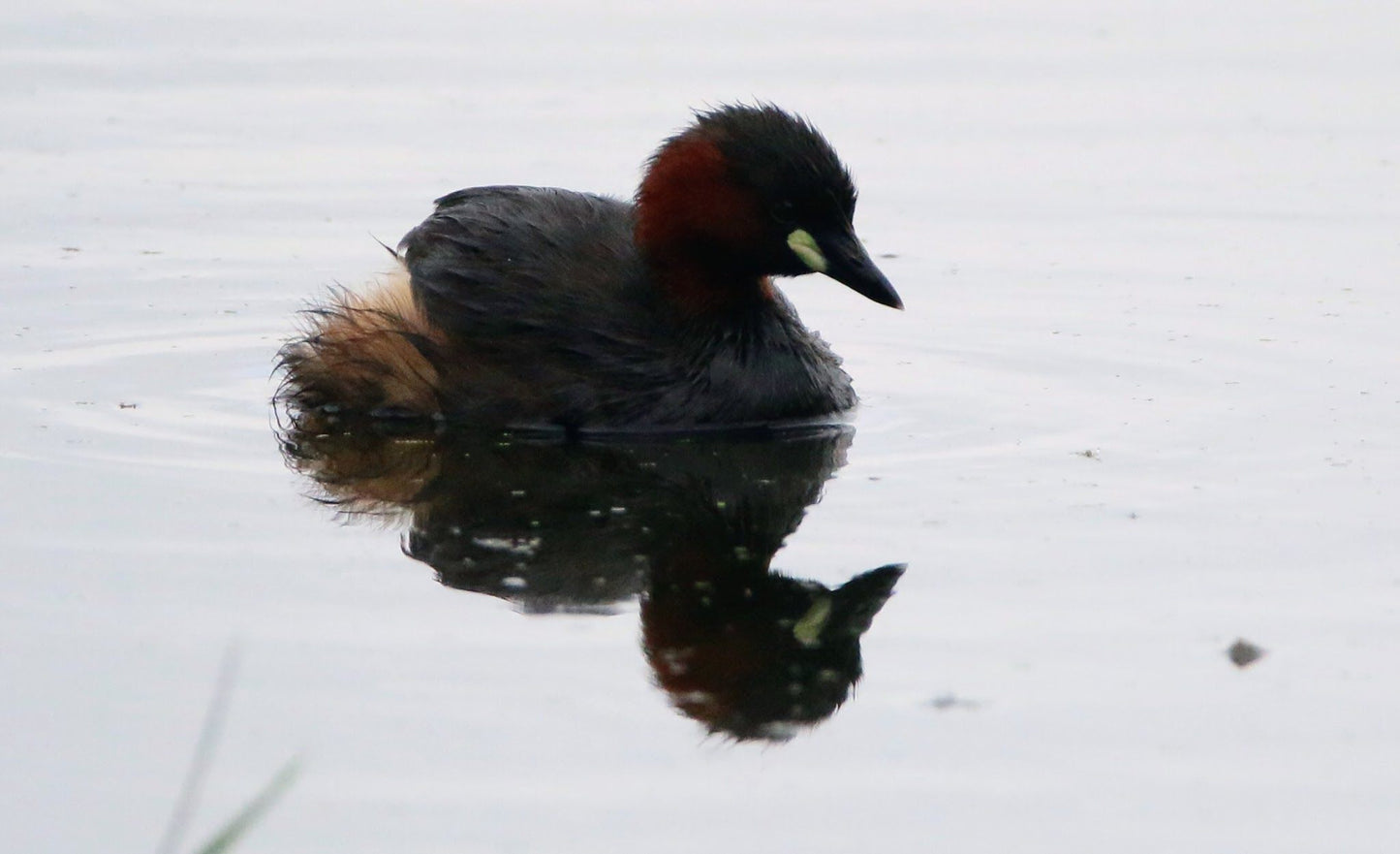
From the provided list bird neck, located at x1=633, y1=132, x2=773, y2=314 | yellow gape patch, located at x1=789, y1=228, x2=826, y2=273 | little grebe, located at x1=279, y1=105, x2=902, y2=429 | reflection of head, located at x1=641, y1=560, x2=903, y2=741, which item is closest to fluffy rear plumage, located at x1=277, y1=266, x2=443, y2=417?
little grebe, located at x1=279, y1=105, x2=902, y2=429

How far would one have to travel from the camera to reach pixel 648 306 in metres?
8.09

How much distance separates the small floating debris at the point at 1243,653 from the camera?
5.80 meters

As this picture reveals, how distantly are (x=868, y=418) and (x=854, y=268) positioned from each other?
53 cm

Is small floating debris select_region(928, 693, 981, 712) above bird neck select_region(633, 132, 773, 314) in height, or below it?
above

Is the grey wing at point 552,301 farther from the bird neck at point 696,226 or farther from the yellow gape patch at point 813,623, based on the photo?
the yellow gape patch at point 813,623

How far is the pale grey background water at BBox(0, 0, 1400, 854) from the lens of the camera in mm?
5152

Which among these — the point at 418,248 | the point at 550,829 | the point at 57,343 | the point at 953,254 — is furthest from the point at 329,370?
the point at 550,829

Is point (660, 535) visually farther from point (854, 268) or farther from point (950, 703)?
point (854, 268)

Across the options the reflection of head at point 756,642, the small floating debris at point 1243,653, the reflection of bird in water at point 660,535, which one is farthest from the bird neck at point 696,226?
the small floating debris at point 1243,653

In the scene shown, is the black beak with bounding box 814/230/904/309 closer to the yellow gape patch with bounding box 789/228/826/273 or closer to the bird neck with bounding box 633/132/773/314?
the yellow gape patch with bounding box 789/228/826/273

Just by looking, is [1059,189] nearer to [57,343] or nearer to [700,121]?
[700,121]

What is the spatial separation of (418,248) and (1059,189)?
3795 millimetres

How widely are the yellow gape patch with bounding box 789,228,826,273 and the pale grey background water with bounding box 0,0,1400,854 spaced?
0.57 m

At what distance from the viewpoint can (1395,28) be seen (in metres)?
13.5
